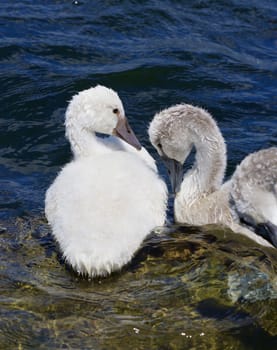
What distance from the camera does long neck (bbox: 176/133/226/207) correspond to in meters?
7.24

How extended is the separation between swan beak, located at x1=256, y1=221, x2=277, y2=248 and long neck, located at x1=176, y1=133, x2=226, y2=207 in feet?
4.58

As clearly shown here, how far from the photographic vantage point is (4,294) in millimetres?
6066

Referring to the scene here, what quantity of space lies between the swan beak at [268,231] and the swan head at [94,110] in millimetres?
2075

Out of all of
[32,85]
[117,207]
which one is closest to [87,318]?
[117,207]

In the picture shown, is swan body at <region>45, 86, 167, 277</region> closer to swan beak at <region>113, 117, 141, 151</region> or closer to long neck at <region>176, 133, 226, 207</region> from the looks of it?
swan beak at <region>113, 117, 141, 151</region>

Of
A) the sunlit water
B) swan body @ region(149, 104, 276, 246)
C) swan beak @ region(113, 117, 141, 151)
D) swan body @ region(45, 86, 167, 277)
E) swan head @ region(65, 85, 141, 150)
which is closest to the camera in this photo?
the sunlit water

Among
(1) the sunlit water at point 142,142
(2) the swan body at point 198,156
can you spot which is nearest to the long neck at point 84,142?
(2) the swan body at point 198,156

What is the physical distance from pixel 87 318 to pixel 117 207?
39.5 inches

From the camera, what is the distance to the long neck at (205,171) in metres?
7.24

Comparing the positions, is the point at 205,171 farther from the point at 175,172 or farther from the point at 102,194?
the point at 102,194

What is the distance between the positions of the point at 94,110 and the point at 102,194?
4.16 ft

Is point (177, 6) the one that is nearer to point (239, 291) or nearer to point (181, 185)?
point (181, 185)

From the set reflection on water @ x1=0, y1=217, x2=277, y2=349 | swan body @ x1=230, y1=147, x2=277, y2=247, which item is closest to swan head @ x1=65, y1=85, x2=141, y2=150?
reflection on water @ x1=0, y1=217, x2=277, y2=349

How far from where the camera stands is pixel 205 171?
7348mm
